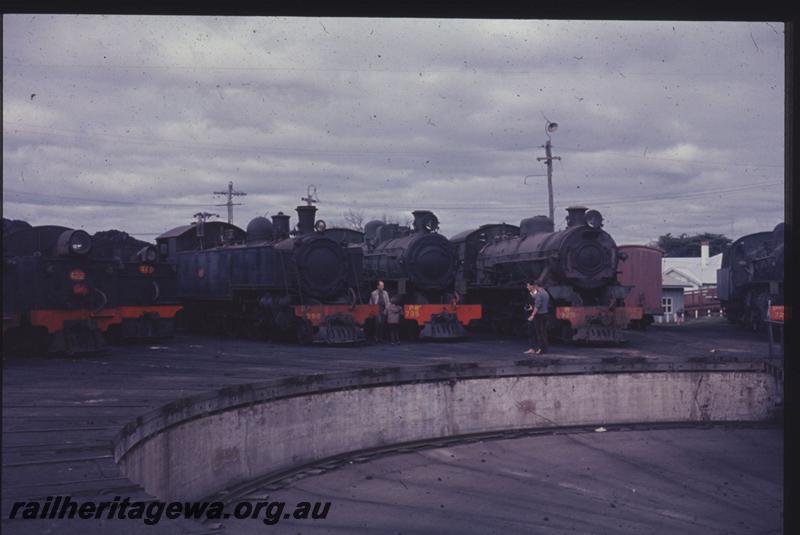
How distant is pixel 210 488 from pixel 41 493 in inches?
168

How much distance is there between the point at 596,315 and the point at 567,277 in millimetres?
1078

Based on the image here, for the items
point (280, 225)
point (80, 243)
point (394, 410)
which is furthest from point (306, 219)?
point (394, 410)

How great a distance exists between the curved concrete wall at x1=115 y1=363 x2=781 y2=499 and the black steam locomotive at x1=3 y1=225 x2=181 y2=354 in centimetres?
541

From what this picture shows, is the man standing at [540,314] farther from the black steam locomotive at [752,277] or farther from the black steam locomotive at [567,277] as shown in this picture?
the black steam locomotive at [752,277]

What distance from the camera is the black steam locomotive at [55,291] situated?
13.4 metres

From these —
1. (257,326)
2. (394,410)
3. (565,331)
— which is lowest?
(394,410)

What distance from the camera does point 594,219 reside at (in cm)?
→ 1792

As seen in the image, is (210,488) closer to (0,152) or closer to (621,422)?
(0,152)

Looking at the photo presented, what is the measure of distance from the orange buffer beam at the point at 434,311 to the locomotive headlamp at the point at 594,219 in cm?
322

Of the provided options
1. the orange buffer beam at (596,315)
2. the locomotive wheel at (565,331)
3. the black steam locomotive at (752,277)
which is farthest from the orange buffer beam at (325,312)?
the black steam locomotive at (752,277)

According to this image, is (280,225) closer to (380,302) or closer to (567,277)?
(380,302)

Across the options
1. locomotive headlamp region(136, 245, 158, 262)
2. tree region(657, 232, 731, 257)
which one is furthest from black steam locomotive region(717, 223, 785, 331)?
tree region(657, 232, 731, 257)

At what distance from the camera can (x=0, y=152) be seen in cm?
442

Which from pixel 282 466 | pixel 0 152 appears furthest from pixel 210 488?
pixel 0 152
